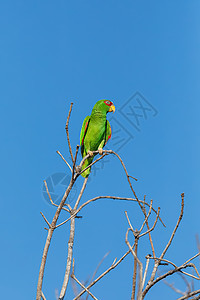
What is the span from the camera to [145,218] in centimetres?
251

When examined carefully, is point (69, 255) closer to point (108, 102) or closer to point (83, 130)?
point (83, 130)

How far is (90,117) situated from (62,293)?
442 cm

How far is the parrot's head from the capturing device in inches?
262

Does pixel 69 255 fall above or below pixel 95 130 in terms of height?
below

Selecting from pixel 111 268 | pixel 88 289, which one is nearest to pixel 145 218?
pixel 111 268

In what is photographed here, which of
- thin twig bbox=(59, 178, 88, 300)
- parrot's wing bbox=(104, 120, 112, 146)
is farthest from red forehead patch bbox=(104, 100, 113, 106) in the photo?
thin twig bbox=(59, 178, 88, 300)

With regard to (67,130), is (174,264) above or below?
below

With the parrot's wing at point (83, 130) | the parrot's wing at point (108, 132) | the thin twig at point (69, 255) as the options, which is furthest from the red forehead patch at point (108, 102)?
the thin twig at point (69, 255)

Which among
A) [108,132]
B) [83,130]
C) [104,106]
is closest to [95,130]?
[83,130]

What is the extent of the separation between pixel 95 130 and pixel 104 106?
68 cm

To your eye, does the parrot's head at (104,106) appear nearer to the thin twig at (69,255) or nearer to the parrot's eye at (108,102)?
the parrot's eye at (108,102)

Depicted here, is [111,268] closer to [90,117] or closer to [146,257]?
[146,257]

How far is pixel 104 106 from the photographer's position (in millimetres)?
6715

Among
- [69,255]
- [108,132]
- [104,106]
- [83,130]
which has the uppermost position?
[104,106]
